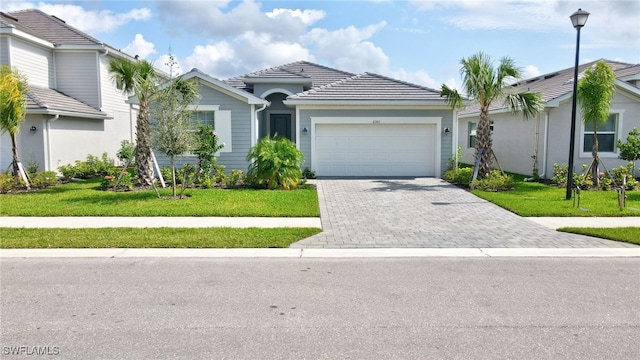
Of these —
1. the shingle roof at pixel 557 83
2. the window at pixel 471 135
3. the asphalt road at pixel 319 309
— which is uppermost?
the shingle roof at pixel 557 83

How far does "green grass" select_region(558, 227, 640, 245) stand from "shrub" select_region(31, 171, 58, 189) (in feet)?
50.2

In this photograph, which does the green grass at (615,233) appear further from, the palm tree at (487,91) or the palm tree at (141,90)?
the palm tree at (141,90)

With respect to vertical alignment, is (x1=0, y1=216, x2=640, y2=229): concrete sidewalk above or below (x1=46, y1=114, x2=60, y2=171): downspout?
below

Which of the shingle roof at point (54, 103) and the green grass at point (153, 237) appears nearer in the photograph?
the green grass at point (153, 237)

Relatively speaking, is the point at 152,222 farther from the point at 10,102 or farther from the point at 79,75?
the point at 79,75

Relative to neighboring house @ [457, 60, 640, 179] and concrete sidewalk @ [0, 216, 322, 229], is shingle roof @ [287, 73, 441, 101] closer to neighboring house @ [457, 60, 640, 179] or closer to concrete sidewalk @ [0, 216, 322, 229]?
neighboring house @ [457, 60, 640, 179]

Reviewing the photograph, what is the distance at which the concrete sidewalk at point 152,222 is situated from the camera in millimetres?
9836

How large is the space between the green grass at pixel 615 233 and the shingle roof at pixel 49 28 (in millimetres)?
20172

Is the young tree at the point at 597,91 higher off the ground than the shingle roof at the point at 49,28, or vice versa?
the shingle roof at the point at 49,28

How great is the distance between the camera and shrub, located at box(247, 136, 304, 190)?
1512 centimetres

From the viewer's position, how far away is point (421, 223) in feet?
33.9

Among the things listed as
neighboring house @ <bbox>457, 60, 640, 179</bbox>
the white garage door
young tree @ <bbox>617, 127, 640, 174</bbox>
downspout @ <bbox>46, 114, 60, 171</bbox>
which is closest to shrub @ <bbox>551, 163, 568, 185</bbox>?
neighboring house @ <bbox>457, 60, 640, 179</bbox>

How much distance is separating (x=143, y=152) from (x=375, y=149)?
8471 millimetres

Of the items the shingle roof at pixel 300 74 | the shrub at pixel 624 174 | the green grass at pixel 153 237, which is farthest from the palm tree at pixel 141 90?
the shrub at pixel 624 174
